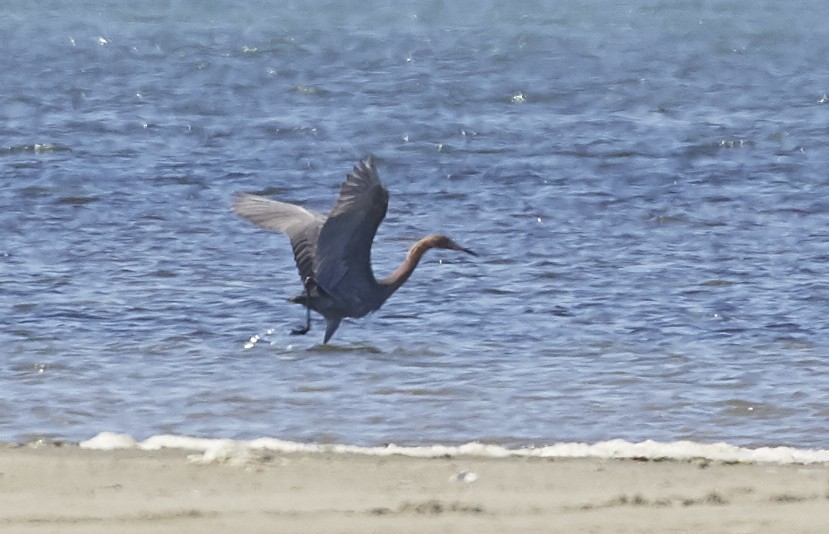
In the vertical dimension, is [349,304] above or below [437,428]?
above

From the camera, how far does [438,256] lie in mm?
11953

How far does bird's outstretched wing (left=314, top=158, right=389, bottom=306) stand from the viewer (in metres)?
7.15

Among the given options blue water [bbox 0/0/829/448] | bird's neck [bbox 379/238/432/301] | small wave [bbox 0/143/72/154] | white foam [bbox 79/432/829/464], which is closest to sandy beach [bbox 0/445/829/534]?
white foam [bbox 79/432/829/464]

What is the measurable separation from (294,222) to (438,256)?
4278 millimetres

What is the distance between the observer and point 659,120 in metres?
19.8

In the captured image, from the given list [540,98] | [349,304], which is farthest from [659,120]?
[349,304]

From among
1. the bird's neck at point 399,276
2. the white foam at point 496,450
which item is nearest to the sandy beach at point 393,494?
the white foam at point 496,450

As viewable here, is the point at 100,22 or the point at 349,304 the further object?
the point at 100,22

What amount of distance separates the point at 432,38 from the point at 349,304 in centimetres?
2611

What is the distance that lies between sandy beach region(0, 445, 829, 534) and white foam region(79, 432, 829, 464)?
110 millimetres

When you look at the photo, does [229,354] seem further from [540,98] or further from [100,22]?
[100,22]

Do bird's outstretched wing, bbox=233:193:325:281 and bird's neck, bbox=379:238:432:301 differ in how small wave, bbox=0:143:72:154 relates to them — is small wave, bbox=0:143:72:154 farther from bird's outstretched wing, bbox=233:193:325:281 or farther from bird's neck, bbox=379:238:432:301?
bird's outstretched wing, bbox=233:193:325:281

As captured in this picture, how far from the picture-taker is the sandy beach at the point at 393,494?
5.68m

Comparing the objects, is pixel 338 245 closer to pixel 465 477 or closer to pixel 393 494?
pixel 465 477
